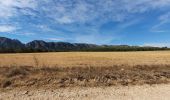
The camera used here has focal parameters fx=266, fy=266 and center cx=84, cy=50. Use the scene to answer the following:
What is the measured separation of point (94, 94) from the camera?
328 inches

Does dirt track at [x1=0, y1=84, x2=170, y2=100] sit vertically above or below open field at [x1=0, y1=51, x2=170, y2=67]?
above

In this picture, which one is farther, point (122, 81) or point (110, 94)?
point (122, 81)

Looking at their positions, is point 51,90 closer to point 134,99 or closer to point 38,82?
point 38,82

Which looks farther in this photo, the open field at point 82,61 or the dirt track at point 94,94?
the open field at point 82,61

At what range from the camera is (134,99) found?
25.4 feet

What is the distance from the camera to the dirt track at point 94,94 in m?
7.79

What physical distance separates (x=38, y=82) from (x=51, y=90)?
1214mm

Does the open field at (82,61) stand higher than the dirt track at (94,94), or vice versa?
the dirt track at (94,94)

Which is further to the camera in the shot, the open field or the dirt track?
the open field

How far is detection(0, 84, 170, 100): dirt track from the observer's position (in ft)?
25.6

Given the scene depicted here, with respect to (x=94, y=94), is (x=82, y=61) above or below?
below

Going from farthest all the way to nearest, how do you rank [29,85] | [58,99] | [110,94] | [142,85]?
[142,85] < [29,85] < [110,94] < [58,99]

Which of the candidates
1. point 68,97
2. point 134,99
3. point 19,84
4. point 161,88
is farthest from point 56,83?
point 161,88

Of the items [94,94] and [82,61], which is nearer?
[94,94]
